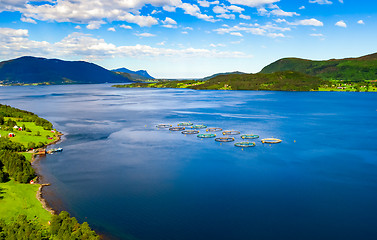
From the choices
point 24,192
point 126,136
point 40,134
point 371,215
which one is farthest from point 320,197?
point 40,134

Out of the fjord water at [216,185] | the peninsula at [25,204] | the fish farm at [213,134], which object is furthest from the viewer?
the fish farm at [213,134]

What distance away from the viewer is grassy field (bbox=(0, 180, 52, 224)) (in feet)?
142

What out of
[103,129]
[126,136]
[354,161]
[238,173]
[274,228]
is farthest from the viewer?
[103,129]

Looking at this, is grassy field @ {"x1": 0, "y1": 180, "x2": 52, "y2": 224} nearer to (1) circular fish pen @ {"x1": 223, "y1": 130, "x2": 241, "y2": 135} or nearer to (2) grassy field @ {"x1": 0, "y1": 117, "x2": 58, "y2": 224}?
(2) grassy field @ {"x1": 0, "y1": 117, "x2": 58, "y2": 224}

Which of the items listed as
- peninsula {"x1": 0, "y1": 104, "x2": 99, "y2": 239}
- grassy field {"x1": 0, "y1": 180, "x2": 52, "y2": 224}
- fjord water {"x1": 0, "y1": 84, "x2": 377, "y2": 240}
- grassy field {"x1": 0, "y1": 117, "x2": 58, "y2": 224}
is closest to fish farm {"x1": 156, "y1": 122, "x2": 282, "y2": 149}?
fjord water {"x1": 0, "y1": 84, "x2": 377, "y2": 240}

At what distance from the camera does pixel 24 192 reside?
52188mm

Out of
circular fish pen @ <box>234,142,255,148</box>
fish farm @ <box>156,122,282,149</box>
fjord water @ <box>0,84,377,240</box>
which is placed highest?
fish farm @ <box>156,122,282,149</box>

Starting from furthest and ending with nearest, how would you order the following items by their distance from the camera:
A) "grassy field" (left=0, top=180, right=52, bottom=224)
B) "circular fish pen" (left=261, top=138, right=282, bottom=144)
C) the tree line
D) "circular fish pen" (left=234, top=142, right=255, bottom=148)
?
"circular fish pen" (left=261, top=138, right=282, bottom=144) → "circular fish pen" (left=234, top=142, right=255, bottom=148) → "grassy field" (left=0, top=180, right=52, bottom=224) → the tree line

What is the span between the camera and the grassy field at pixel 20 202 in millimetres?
43312

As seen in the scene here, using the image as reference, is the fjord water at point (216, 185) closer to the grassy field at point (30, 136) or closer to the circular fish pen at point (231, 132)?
the grassy field at point (30, 136)

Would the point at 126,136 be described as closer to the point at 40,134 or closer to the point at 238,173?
the point at 40,134

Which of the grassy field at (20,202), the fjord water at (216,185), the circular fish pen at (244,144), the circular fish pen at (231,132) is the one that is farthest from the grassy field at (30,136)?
the circular fish pen at (231,132)

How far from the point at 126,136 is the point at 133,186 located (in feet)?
171

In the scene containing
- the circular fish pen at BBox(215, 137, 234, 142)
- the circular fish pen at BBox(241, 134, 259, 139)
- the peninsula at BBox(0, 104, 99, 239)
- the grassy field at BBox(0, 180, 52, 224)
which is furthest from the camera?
the circular fish pen at BBox(241, 134, 259, 139)
